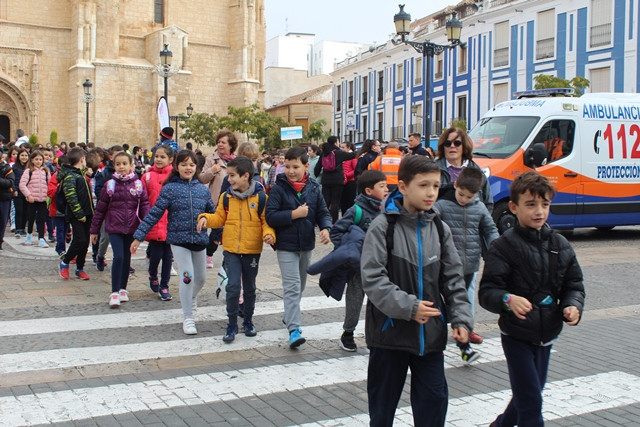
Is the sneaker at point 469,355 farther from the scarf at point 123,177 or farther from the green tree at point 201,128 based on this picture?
the green tree at point 201,128

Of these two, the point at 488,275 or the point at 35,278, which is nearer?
the point at 488,275

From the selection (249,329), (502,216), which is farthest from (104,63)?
(249,329)

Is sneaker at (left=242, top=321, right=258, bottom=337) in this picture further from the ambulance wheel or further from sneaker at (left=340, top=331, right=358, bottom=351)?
the ambulance wheel

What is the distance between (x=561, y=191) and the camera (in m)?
12.9

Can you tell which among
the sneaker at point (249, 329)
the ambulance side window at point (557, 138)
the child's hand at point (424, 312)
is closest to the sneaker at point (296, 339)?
the sneaker at point (249, 329)

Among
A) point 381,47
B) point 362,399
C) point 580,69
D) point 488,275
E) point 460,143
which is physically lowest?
point 362,399

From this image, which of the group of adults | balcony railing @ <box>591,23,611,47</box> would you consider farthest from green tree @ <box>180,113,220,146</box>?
the group of adults

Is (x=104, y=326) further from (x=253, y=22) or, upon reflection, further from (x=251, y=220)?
(x=253, y=22)

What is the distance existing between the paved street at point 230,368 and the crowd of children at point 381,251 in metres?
0.27

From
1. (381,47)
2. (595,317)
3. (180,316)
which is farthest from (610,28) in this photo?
(180,316)

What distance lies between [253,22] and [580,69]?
65.2ft

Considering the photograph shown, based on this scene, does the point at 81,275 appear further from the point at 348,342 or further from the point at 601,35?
the point at 601,35

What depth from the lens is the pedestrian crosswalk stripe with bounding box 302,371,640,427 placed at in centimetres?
437

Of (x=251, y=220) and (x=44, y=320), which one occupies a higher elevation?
(x=251, y=220)
